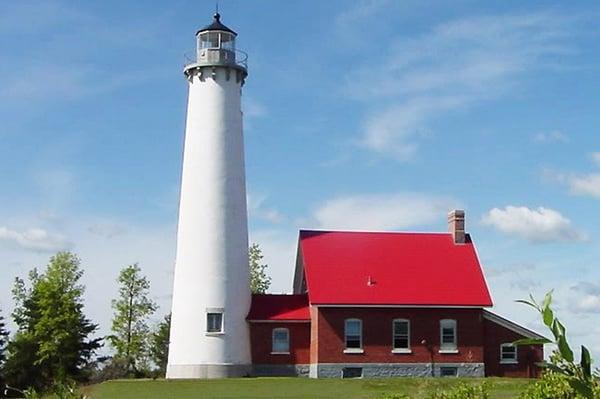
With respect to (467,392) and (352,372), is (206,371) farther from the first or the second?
(467,392)

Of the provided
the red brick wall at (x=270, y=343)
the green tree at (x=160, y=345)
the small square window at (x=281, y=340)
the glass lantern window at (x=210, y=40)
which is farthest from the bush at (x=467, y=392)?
the green tree at (x=160, y=345)

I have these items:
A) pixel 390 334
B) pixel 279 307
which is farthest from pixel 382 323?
pixel 279 307

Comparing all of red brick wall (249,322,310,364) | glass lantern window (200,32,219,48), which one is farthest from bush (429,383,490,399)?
glass lantern window (200,32,219,48)

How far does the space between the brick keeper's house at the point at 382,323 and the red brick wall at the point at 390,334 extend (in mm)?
40

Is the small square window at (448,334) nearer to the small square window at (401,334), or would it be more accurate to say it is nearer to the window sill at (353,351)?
the small square window at (401,334)

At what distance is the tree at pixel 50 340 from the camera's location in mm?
42656

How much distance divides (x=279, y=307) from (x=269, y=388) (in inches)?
327

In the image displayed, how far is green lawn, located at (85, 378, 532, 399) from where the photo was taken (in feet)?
91.8

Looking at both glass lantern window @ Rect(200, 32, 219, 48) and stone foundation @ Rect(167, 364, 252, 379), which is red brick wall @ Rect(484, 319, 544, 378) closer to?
stone foundation @ Rect(167, 364, 252, 379)

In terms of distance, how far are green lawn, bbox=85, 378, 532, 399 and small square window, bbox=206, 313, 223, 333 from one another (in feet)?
8.63

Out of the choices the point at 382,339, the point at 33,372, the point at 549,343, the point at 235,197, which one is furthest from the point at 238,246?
the point at 549,343

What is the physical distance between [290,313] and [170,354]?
507 cm

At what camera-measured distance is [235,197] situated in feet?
122

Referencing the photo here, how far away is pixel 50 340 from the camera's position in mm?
43000
